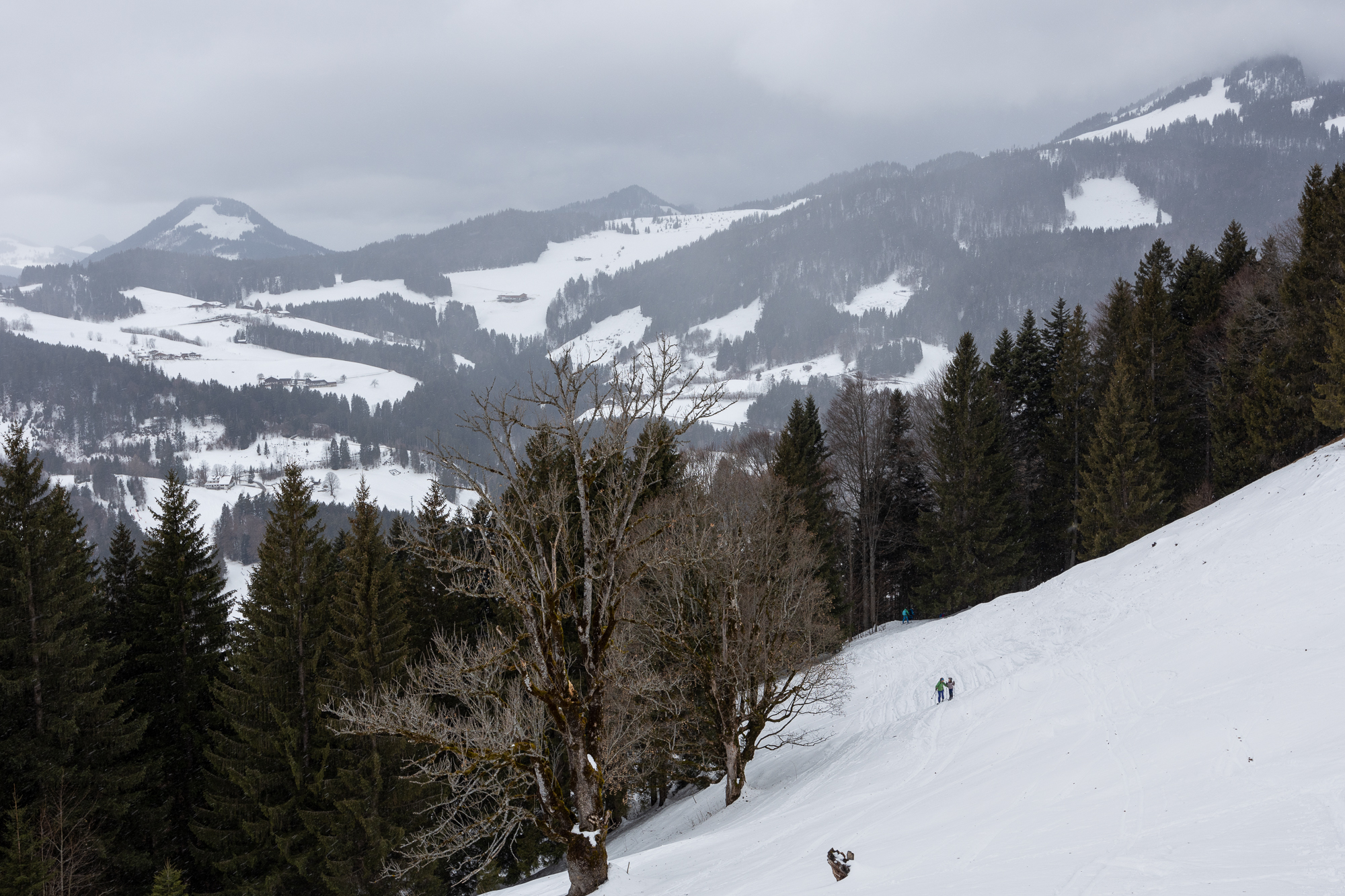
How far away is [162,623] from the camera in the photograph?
24031mm

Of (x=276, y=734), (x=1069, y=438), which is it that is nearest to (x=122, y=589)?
(x=276, y=734)

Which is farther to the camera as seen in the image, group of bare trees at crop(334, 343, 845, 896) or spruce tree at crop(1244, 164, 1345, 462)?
spruce tree at crop(1244, 164, 1345, 462)

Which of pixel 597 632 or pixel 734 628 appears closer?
pixel 597 632

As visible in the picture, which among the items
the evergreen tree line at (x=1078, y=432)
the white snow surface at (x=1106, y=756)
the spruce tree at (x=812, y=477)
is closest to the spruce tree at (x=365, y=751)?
the white snow surface at (x=1106, y=756)

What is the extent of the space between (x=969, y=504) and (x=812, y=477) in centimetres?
914

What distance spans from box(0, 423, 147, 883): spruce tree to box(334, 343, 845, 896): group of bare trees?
23.4ft

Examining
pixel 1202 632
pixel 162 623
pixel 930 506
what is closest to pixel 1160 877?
pixel 1202 632

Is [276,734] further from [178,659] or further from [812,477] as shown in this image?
[812,477]

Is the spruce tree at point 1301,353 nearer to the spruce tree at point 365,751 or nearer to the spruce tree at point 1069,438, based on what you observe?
the spruce tree at point 1069,438

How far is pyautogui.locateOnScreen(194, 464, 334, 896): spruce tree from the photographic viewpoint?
19953mm

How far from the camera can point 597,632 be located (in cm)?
1222

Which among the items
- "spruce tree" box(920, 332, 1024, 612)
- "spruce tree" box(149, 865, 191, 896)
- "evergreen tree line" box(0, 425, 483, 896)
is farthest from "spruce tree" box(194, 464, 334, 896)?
"spruce tree" box(920, 332, 1024, 612)

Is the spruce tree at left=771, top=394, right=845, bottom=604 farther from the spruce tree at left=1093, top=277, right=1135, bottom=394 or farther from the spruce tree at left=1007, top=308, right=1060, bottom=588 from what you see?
the spruce tree at left=1093, top=277, right=1135, bottom=394

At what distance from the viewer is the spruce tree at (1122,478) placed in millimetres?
34250
